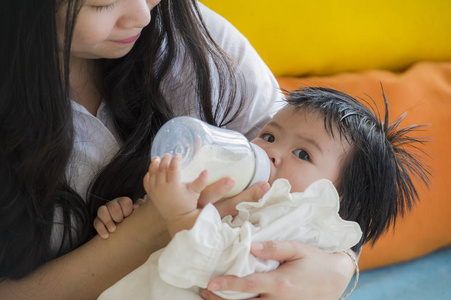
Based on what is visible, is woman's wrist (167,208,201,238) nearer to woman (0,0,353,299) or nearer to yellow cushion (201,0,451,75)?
woman (0,0,353,299)

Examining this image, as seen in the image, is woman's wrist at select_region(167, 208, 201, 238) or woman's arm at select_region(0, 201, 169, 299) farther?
woman's arm at select_region(0, 201, 169, 299)

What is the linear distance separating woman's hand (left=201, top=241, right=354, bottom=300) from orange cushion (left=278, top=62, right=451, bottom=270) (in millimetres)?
640

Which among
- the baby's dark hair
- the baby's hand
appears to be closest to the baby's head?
the baby's dark hair

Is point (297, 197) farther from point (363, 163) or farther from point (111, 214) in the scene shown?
point (111, 214)

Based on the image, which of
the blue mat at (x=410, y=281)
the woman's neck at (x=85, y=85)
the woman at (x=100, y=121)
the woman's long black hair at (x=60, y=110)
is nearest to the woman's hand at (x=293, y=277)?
the woman at (x=100, y=121)

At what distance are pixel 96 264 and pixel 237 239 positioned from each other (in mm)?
268

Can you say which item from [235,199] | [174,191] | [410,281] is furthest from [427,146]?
[174,191]

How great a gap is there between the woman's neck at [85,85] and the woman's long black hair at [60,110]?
15mm

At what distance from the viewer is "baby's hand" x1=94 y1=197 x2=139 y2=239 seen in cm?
90

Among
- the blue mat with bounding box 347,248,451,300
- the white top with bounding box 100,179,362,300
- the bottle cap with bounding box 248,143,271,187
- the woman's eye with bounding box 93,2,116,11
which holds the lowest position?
the blue mat with bounding box 347,248,451,300

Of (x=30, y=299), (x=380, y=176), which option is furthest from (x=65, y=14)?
(x=380, y=176)

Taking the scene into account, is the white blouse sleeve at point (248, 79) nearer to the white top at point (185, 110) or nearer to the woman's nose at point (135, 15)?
the white top at point (185, 110)

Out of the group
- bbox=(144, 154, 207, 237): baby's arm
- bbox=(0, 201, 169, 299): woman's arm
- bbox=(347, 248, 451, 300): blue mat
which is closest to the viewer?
bbox=(144, 154, 207, 237): baby's arm

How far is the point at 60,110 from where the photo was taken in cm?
81
